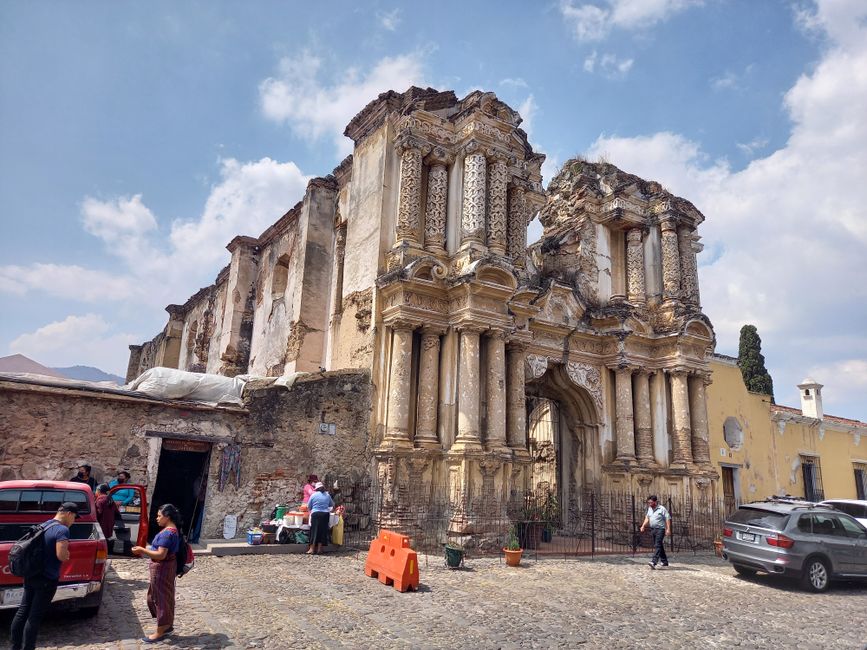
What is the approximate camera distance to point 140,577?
8898 mm

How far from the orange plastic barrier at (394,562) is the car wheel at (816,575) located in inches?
272

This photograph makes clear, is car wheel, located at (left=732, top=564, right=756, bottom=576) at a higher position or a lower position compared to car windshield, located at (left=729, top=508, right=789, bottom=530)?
lower

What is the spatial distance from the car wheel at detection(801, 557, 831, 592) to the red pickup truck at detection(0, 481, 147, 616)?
10.9 metres

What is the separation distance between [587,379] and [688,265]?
5873 mm

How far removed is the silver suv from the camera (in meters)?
10.5

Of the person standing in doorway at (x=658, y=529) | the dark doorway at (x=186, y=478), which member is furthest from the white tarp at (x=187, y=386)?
the person standing in doorway at (x=658, y=529)

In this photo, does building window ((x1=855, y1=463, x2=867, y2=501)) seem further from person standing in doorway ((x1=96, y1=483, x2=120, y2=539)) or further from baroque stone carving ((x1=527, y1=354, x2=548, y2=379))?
person standing in doorway ((x1=96, y1=483, x2=120, y2=539))

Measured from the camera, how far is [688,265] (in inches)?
794

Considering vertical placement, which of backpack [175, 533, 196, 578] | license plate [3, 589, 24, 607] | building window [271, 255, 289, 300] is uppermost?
building window [271, 255, 289, 300]

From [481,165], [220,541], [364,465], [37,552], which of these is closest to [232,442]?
[220,541]

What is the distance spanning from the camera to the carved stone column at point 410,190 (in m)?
15.0

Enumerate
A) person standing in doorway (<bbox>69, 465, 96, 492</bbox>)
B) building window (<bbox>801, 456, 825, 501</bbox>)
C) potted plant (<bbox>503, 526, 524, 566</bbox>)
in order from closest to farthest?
person standing in doorway (<bbox>69, 465, 96, 492</bbox>)
potted plant (<bbox>503, 526, 524, 566</bbox>)
building window (<bbox>801, 456, 825, 501</bbox>)

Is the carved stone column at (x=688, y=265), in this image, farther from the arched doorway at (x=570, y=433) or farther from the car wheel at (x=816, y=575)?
the car wheel at (x=816, y=575)

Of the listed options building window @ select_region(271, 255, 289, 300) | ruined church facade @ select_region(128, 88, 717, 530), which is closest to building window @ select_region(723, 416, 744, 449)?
ruined church facade @ select_region(128, 88, 717, 530)
